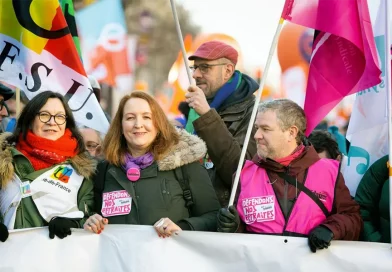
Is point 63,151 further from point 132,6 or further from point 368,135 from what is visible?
point 132,6

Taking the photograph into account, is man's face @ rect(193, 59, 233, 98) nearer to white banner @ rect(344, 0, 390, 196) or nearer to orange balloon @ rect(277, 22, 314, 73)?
white banner @ rect(344, 0, 390, 196)

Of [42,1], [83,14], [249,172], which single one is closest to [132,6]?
[83,14]

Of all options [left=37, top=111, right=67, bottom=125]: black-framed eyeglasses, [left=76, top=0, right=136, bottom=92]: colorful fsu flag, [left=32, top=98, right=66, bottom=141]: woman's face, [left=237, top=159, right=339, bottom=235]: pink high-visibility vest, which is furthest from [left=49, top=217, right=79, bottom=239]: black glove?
[left=76, top=0, right=136, bottom=92]: colorful fsu flag

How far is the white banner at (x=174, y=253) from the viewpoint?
167 inches

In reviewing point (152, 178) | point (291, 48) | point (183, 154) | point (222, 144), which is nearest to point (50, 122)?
point (152, 178)

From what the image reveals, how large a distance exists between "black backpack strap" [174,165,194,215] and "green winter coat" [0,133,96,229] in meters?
0.54

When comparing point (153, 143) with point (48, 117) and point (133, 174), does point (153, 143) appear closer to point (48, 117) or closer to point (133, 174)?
point (133, 174)

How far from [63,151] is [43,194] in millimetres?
311

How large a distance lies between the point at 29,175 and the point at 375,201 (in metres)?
2.06

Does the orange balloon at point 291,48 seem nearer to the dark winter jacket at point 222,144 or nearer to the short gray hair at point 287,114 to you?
the dark winter jacket at point 222,144

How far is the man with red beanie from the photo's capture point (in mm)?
4949

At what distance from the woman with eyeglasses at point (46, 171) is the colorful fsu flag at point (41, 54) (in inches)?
33.4

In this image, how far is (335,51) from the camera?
4.87 metres

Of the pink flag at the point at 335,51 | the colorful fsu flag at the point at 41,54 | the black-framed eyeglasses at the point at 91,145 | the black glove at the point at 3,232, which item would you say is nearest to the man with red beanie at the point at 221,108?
the pink flag at the point at 335,51
